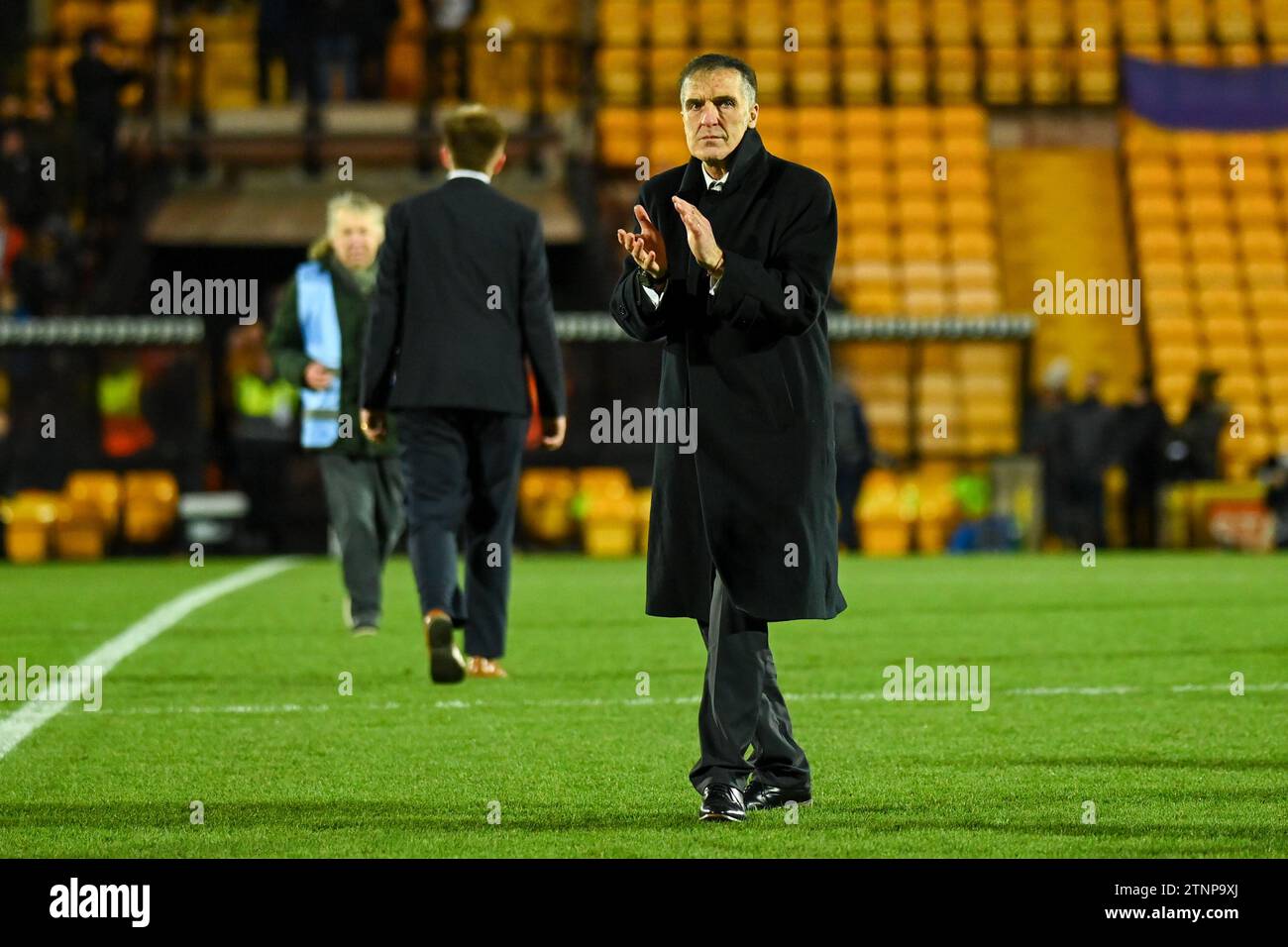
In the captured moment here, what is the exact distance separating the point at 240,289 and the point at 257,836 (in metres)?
16.9

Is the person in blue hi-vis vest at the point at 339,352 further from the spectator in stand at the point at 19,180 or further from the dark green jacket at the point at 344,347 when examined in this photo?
the spectator in stand at the point at 19,180

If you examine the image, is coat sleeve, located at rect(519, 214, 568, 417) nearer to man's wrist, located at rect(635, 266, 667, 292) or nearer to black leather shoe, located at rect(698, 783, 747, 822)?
man's wrist, located at rect(635, 266, 667, 292)

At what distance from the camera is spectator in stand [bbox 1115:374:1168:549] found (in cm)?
2156

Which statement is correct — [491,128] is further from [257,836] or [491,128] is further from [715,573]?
[257,836]

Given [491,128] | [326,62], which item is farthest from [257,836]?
[326,62]

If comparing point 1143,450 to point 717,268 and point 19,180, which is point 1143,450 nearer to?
point 19,180

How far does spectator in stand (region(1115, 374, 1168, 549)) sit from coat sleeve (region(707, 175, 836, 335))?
16268 mm

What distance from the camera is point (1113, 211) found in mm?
28719

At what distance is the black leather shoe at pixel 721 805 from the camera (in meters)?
5.58

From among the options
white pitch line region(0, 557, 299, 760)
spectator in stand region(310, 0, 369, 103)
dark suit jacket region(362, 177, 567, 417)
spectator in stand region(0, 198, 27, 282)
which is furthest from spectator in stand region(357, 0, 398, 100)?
dark suit jacket region(362, 177, 567, 417)

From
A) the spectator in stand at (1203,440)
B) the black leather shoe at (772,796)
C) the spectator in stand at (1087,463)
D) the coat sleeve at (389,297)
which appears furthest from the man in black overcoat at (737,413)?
the spectator in stand at (1203,440)

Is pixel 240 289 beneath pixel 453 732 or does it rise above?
above

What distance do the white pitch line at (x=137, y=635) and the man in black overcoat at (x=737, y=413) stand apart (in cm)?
236
